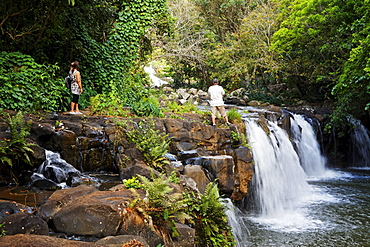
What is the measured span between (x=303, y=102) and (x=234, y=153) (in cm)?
1553

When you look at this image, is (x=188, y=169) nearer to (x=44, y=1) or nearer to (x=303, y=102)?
(x=44, y=1)

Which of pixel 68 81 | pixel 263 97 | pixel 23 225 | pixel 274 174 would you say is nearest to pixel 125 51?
pixel 68 81

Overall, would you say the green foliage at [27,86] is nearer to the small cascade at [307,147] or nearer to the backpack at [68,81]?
the backpack at [68,81]

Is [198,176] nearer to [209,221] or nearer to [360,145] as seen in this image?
[209,221]

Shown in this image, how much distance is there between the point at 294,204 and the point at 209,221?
22.5 feet

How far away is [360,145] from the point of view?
19609mm

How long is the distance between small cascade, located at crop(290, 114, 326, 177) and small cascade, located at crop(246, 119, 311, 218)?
11.4 ft

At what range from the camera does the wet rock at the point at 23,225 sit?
376 cm

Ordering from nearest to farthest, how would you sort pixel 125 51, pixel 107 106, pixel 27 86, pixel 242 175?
pixel 27 86 → pixel 242 175 → pixel 107 106 → pixel 125 51

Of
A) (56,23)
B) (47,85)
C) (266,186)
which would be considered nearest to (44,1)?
(56,23)

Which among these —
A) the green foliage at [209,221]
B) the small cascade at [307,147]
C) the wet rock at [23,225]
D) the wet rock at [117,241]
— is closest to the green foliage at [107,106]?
the green foliage at [209,221]

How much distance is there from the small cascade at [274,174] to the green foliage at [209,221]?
5070mm

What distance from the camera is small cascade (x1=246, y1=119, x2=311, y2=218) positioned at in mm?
11305

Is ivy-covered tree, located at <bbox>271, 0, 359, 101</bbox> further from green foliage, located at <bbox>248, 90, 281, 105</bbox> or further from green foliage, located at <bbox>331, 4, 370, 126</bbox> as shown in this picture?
green foliage, located at <bbox>248, 90, 281, 105</bbox>
